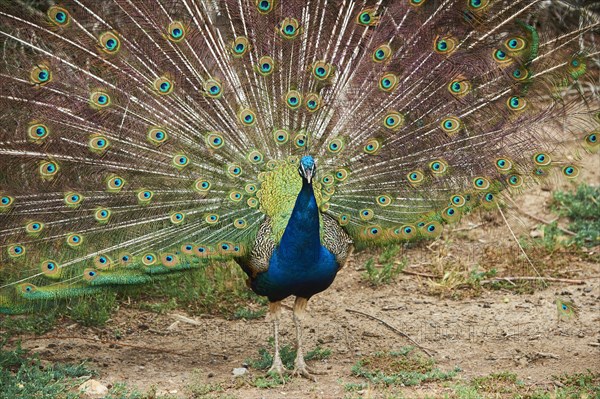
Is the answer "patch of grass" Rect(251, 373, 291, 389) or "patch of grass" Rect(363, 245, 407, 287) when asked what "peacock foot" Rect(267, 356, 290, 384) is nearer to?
"patch of grass" Rect(251, 373, 291, 389)

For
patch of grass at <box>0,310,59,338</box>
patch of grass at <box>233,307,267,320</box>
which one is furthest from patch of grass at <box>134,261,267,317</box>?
patch of grass at <box>0,310,59,338</box>

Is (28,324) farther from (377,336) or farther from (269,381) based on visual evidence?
(377,336)

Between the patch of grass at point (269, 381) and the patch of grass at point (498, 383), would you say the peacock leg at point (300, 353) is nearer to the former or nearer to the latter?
the patch of grass at point (269, 381)

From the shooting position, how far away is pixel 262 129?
17.4ft

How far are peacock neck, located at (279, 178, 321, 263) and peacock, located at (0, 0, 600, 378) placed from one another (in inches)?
0.5

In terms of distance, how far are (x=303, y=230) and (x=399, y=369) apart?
4.00 ft

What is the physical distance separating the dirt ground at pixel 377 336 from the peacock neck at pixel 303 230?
87cm

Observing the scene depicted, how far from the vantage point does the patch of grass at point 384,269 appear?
22.9 feet

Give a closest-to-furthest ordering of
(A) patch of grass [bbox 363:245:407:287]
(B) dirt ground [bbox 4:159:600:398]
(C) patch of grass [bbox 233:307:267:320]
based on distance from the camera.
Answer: (B) dirt ground [bbox 4:159:600:398] < (C) patch of grass [bbox 233:307:267:320] < (A) patch of grass [bbox 363:245:407:287]

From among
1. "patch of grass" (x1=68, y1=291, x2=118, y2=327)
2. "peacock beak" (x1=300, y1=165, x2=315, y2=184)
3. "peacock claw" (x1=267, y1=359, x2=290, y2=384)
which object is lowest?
"patch of grass" (x1=68, y1=291, x2=118, y2=327)

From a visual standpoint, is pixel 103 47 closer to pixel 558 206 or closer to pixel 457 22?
pixel 457 22

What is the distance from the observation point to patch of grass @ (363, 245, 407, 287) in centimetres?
698

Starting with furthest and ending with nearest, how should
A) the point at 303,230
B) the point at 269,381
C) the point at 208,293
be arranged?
1. the point at 208,293
2. the point at 269,381
3. the point at 303,230

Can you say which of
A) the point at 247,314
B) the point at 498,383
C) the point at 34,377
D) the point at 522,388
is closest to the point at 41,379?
the point at 34,377
